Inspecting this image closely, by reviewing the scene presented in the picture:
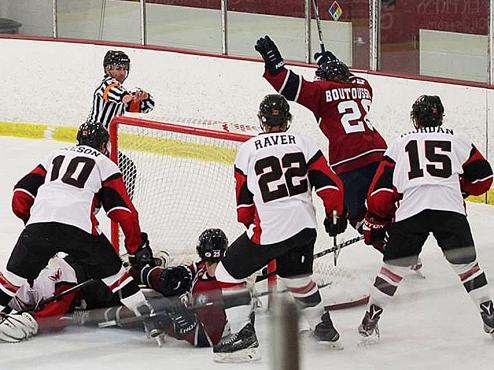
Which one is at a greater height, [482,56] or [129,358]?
[482,56]

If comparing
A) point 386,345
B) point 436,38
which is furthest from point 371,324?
point 436,38

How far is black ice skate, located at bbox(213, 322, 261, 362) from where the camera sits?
3.31 m

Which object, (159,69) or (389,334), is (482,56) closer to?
(159,69)

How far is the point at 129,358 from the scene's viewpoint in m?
2.82

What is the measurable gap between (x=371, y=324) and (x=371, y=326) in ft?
0.04

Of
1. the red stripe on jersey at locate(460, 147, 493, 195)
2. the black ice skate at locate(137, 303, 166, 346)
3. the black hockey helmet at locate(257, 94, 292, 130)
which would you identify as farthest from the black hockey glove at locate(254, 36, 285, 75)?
the black ice skate at locate(137, 303, 166, 346)

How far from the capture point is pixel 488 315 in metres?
3.95

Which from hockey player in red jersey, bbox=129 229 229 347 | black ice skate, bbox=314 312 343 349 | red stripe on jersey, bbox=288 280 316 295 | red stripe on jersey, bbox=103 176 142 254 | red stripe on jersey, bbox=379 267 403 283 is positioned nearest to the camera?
red stripe on jersey, bbox=288 280 316 295

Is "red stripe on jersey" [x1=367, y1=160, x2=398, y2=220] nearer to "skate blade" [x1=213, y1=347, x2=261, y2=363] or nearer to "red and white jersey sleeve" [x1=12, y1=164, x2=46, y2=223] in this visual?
"skate blade" [x1=213, y1=347, x2=261, y2=363]

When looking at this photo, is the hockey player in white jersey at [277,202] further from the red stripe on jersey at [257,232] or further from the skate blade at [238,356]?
the skate blade at [238,356]

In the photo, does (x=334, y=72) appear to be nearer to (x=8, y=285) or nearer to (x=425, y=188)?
(x=425, y=188)

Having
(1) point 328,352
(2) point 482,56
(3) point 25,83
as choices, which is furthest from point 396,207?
(3) point 25,83

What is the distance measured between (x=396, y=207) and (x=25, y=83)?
191 inches

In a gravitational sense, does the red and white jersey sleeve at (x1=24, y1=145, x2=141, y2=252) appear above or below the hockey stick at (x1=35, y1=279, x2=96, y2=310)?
above
